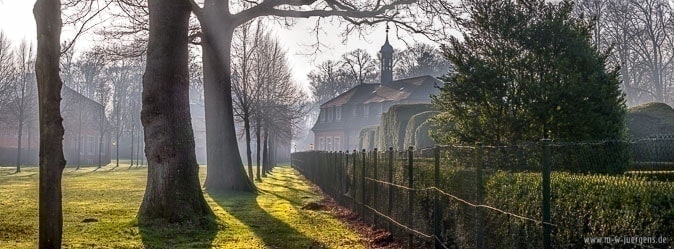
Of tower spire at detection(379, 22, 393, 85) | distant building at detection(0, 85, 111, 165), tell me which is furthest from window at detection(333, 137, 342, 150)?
distant building at detection(0, 85, 111, 165)

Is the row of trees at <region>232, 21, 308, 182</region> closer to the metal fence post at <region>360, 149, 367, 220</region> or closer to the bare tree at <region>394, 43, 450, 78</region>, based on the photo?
the metal fence post at <region>360, 149, 367, 220</region>

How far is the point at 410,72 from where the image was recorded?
74812 millimetres

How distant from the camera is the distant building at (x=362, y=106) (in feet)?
185

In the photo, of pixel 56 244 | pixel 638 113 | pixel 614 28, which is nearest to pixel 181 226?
pixel 56 244

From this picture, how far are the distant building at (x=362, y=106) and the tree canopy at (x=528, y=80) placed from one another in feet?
133

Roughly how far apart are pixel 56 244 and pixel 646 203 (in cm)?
564

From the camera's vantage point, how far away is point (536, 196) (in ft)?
17.1

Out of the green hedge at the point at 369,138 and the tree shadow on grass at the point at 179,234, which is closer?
the tree shadow on grass at the point at 179,234

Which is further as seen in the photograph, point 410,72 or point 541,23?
point 410,72

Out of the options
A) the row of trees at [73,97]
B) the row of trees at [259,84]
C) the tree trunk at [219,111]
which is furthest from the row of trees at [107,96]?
the tree trunk at [219,111]

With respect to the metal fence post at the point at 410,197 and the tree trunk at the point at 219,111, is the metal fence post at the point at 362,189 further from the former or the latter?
the tree trunk at the point at 219,111

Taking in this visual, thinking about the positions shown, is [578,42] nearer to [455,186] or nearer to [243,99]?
[455,186]

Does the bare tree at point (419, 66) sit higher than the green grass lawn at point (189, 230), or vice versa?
the bare tree at point (419, 66)

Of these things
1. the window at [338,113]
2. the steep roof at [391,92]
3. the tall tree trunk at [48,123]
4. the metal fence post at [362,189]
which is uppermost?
the steep roof at [391,92]
